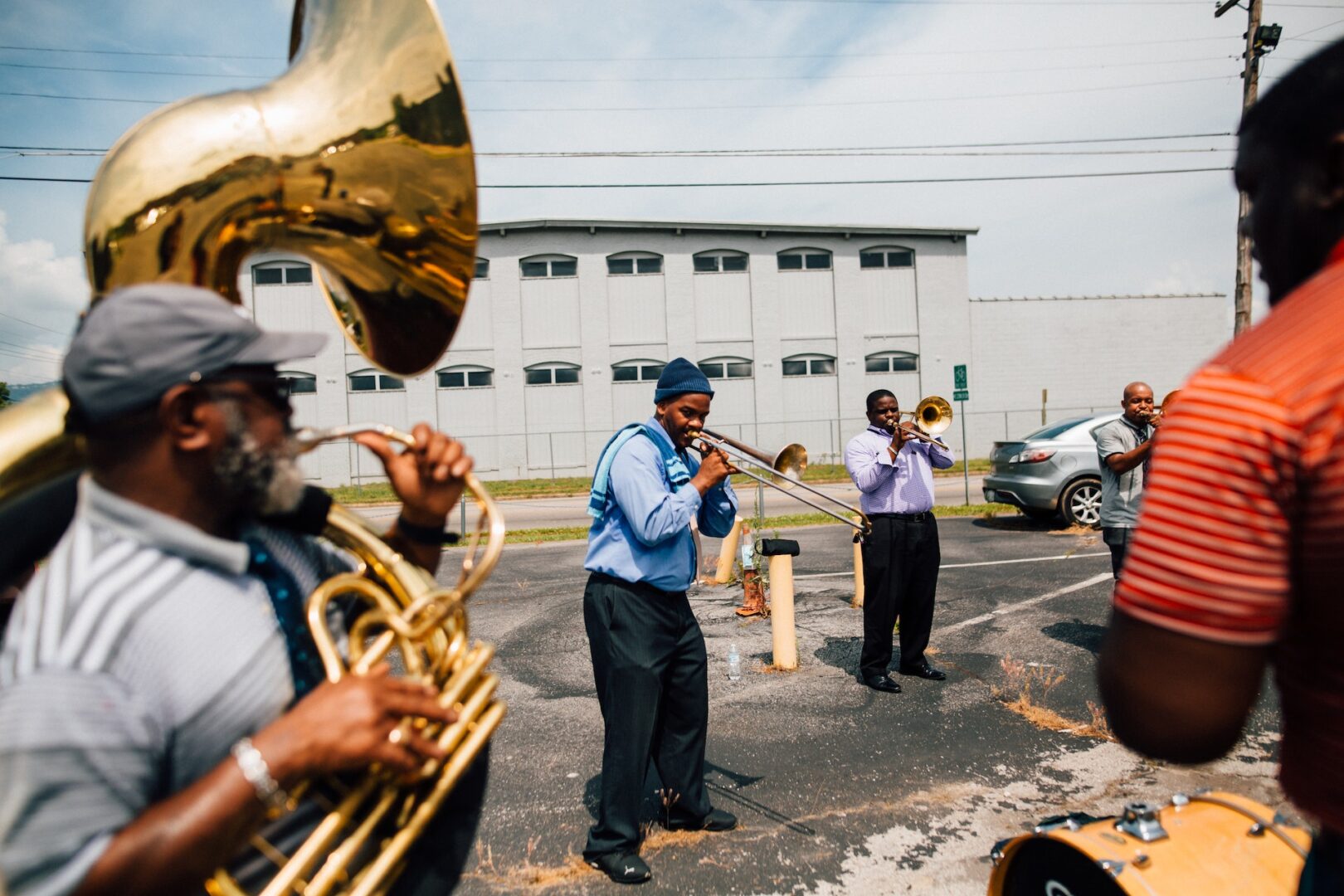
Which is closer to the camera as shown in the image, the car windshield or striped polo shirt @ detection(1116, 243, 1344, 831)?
striped polo shirt @ detection(1116, 243, 1344, 831)

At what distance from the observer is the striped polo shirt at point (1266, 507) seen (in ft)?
2.99

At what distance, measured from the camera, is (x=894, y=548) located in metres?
5.36

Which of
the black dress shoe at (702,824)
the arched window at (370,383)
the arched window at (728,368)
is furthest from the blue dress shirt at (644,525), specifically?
the arched window at (370,383)

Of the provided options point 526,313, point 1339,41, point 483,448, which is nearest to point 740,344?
point 526,313

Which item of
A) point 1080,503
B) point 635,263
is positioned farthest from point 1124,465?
point 635,263

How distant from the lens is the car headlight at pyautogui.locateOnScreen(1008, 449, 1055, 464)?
11.7 meters

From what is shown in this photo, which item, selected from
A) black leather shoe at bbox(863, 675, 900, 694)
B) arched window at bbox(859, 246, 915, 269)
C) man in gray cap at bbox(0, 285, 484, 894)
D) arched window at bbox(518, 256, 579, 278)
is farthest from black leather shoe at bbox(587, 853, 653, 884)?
arched window at bbox(859, 246, 915, 269)

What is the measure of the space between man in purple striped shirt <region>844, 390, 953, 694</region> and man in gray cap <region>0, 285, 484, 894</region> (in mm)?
4323

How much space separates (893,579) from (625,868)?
279cm

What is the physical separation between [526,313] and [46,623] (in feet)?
85.6

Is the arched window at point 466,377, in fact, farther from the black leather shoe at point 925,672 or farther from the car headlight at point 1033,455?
the black leather shoe at point 925,672

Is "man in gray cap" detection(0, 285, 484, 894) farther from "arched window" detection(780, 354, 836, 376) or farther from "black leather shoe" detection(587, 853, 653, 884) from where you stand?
"arched window" detection(780, 354, 836, 376)

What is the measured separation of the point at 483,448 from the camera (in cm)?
2648

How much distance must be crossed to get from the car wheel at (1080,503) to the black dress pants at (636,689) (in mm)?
9659
